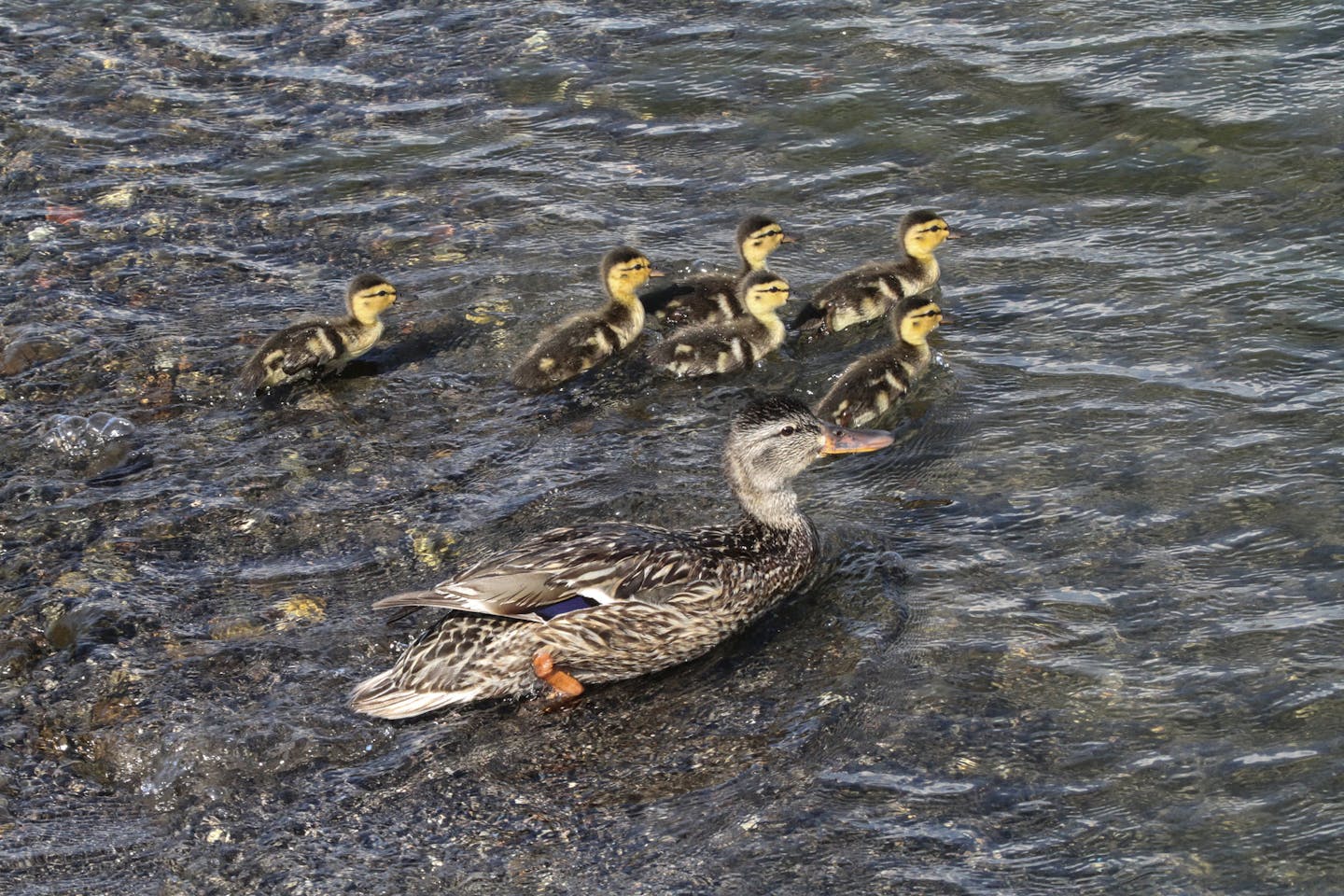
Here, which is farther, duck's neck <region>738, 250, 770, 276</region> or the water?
duck's neck <region>738, 250, 770, 276</region>

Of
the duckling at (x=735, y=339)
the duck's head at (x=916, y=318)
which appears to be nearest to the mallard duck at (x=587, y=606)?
the duckling at (x=735, y=339)

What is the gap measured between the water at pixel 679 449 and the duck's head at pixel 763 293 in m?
0.24

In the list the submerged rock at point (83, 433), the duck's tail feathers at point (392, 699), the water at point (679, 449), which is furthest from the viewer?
the submerged rock at point (83, 433)

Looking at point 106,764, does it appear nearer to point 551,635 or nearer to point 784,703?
point 551,635

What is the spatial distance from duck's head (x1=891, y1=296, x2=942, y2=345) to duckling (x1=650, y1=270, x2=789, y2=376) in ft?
1.86

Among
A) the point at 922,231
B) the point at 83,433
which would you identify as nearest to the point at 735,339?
the point at 922,231

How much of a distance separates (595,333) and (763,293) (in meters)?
0.80

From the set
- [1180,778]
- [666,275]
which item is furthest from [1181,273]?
[1180,778]

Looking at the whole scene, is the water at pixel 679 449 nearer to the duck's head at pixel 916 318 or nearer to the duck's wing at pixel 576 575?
the duck's head at pixel 916 318

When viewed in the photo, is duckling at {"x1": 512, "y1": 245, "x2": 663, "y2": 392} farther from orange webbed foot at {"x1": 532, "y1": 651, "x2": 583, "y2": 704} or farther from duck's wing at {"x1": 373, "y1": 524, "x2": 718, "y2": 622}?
orange webbed foot at {"x1": 532, "y1": 651, "x2": 583, "y2": 704}

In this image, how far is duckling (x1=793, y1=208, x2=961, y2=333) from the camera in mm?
7293

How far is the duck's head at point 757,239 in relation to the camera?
7.38 m

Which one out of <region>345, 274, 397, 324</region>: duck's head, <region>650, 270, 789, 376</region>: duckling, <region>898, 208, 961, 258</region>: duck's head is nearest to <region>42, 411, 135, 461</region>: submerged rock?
<region>345, 274, 397, 324</region>: duck's head

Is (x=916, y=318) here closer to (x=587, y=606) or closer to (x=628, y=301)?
(x=628, y=301)
